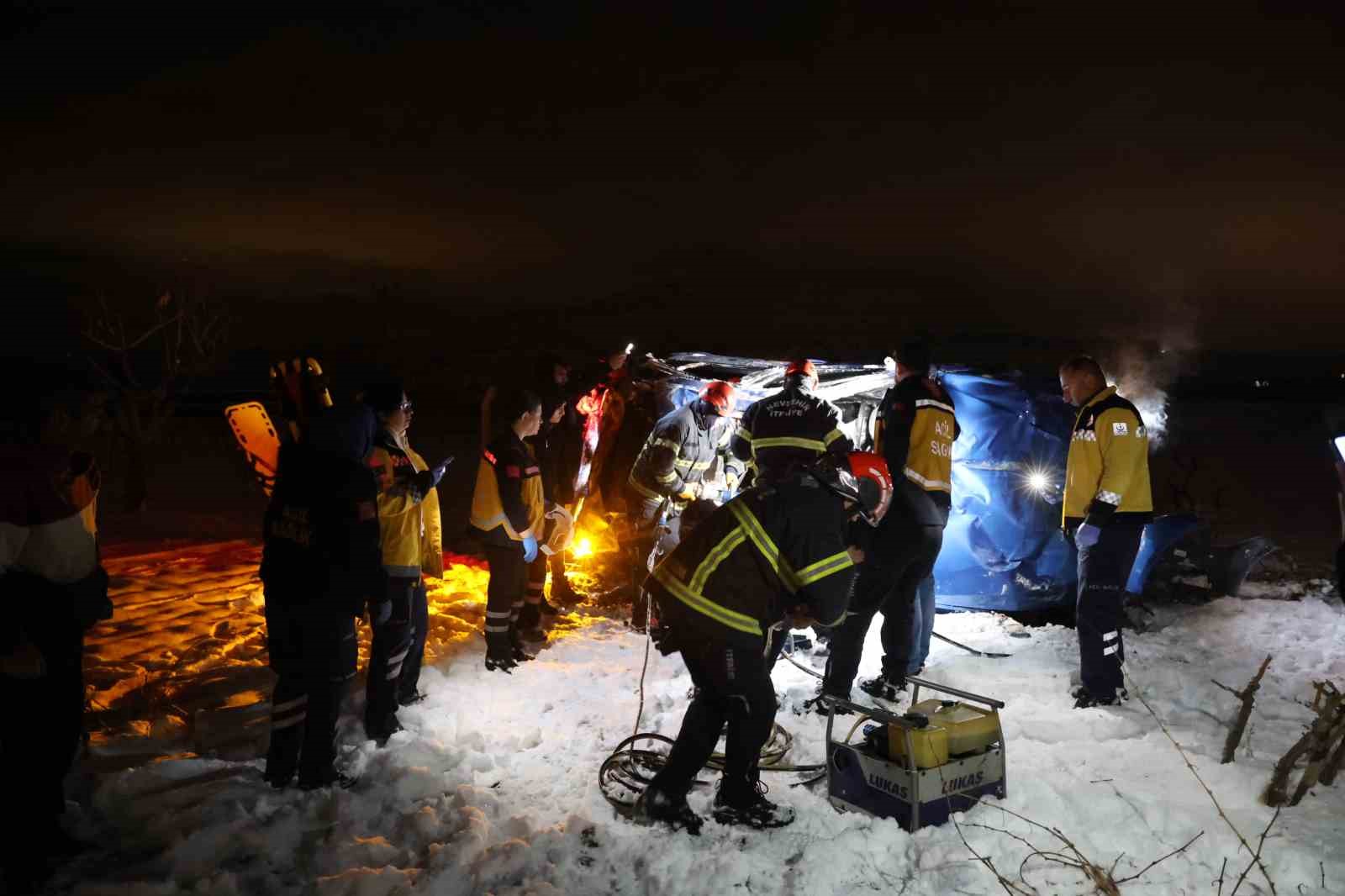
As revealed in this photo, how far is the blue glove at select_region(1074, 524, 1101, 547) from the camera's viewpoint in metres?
5.52

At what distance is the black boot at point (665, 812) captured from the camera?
4.07m

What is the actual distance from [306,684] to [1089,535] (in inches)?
191

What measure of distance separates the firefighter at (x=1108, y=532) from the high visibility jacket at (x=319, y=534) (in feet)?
14.7

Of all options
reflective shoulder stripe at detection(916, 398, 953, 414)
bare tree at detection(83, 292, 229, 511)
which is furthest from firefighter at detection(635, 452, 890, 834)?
bare tree at detection(83, 292, 229, 511)

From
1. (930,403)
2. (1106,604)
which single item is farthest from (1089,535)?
(930,403)

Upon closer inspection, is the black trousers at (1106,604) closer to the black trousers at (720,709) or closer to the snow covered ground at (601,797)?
the snow covered ground at (601,797)

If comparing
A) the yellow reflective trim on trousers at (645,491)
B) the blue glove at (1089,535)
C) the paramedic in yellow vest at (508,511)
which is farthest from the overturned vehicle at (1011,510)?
the paramedic in yellow vest at (508,511)

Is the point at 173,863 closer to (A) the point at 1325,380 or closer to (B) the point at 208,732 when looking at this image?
(B) the point at 208,732

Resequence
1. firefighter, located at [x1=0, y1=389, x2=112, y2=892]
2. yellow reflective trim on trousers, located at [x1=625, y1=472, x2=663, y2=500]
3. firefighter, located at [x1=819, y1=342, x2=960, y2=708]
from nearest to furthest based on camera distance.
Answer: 1. firefighter, located at [x1=0, y1=389, x2=112, y2=892]
2. firefighter, located at [x1=819, y1=342, x2=960, y2=708]
3. yellow reflective trim on trousers, located at [x1=625, y1=472, x2=663, y2=500]

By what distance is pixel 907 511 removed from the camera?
5828 mm

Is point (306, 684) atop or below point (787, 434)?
below

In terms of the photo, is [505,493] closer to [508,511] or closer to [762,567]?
[508,511]

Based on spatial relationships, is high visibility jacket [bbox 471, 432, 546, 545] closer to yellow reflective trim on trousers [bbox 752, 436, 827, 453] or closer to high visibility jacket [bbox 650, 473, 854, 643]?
yellow reflective trim on trousers [bbox 752, 436, 827, 453]

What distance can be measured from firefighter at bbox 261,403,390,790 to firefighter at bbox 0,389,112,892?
81 centimetres
